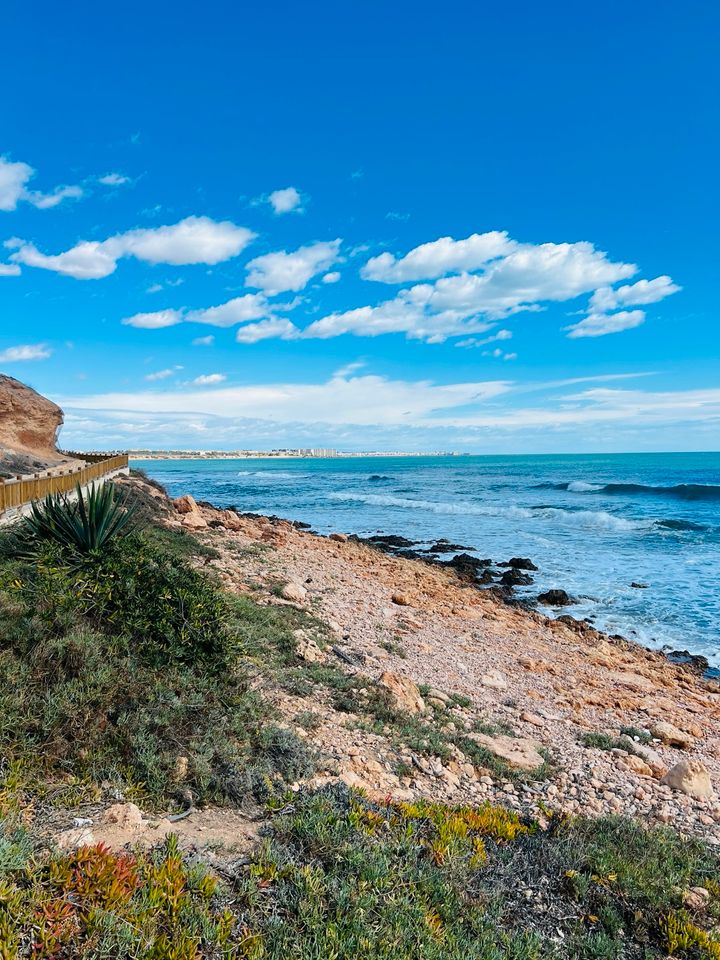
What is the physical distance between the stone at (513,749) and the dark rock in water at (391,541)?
16.8 m

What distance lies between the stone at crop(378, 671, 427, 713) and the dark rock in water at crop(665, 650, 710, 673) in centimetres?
700

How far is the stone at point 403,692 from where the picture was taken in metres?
6.43

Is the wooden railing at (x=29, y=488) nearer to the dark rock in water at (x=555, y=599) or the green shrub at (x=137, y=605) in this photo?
the green shrub at (x=137, y=605)

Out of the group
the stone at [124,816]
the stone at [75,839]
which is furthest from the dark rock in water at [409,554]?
the stone at [75,839]

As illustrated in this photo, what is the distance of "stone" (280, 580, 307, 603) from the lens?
32.8 ft

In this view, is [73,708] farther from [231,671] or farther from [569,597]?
[569,597]

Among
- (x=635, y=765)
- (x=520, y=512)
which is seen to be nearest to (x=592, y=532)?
(x=520, y=512)

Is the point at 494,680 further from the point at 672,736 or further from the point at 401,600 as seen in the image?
the point at 401,600

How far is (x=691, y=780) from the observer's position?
5.73m

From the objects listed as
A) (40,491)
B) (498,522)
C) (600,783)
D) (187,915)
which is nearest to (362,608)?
(600,783)

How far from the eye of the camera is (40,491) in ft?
47.4

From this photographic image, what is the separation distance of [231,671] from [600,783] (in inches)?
154

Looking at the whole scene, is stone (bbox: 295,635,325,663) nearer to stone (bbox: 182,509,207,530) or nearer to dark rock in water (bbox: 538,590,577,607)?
stone (bbox: 182,509,207,530)

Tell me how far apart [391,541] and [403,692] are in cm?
1735
